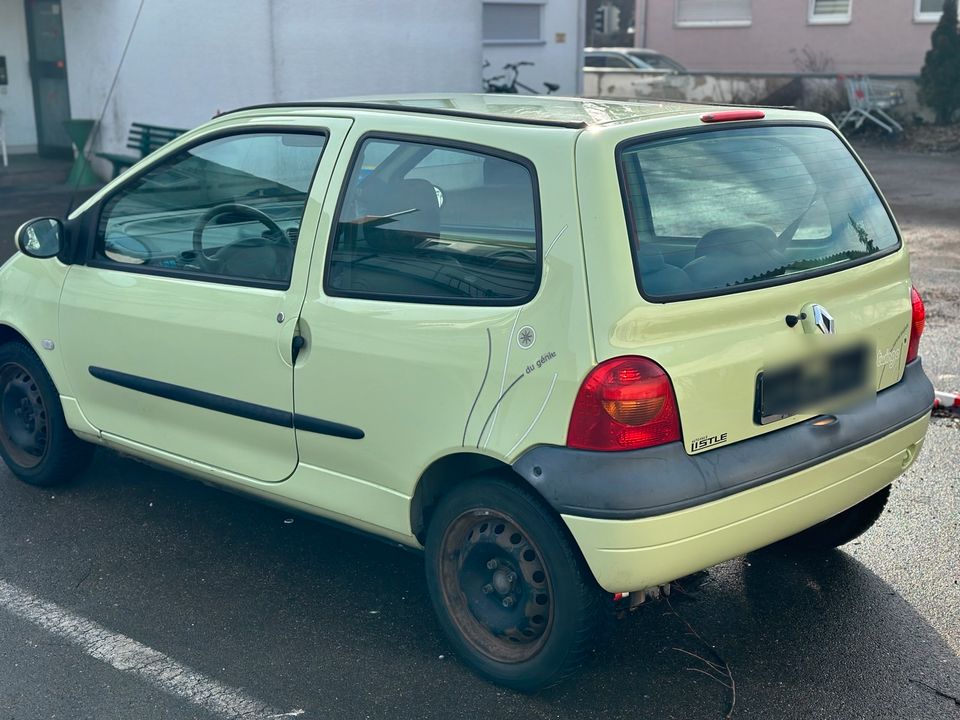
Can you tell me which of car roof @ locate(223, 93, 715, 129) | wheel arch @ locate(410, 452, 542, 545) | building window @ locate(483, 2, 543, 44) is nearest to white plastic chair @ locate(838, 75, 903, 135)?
building window @ locate(483, 2, 543, 44)

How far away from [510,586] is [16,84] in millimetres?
15173

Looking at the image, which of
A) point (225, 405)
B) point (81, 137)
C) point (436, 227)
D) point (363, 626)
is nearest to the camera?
point (436, 227)

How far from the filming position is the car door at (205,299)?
4.01 meters

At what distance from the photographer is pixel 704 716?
3.46 meters

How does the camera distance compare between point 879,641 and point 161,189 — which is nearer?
point 879,641

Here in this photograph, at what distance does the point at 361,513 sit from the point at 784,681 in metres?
1.45

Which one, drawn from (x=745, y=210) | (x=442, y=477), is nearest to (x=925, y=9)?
(x=745, y=210)

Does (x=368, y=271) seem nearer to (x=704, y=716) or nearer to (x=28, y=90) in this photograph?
(x=704, y=716)

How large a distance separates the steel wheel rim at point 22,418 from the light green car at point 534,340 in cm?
78

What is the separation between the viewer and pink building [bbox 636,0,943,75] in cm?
2477

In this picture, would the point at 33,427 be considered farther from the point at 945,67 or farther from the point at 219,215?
the point at 945,67

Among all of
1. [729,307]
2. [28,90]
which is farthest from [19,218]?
[729,307]

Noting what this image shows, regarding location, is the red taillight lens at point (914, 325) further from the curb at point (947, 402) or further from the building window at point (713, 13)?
the building window at point (713, 13)

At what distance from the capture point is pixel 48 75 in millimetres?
16375
